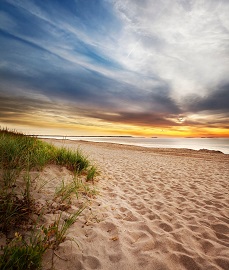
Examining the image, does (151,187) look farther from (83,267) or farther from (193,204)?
(83,267)

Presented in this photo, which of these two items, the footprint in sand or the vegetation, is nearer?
the vegetation

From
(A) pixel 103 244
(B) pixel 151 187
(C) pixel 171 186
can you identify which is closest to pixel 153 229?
(A) pixel 103 244

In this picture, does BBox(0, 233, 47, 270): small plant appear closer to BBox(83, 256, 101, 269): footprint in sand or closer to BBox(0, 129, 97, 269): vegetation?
BBox(0, 129, 97, 269): vegetation

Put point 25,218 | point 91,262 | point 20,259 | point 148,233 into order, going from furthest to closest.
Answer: point 148,233, point 25,218, point 91,262, point 20,259

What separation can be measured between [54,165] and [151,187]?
336 centimetres

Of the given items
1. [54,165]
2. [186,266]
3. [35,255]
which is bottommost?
[186,266]

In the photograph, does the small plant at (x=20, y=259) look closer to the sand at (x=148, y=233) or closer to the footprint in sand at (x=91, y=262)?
the sand at (x=148, y=233)

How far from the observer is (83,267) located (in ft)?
7.33

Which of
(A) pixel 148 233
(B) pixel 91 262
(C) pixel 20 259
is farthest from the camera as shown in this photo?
(A) pixel 148 233

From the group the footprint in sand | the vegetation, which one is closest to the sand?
the footprint in sand

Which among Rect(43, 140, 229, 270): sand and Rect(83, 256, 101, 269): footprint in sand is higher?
Rect(43, 140, 229, 270): sand

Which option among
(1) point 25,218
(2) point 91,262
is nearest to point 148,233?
(2) point 91,262

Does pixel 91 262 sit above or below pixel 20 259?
below

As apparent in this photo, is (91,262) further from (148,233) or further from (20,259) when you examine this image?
(148,233)
